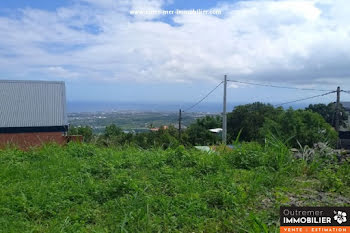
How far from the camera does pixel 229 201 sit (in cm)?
271

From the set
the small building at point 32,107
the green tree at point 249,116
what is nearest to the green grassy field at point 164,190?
the small building at point 32,107

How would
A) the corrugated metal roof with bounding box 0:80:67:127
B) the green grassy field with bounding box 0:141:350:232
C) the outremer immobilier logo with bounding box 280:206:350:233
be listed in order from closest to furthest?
the outremer immobilier logo with bounding box 280:206:350:233
the green grassy field with bounding box 0:141:350:232
the corrugated metal roof with bounding box 0:80:67:127

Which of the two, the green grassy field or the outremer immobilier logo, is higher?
the outremer immobilier logo

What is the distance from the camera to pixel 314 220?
201cm

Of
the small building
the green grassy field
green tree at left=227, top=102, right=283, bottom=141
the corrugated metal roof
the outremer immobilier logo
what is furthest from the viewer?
green tree at left=227, top=102, right=283, bottom=141

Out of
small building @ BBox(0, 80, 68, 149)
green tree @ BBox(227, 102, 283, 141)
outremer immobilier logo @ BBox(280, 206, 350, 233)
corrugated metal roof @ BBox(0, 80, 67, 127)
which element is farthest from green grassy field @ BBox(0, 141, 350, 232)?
green tree @ BBox(227, 102, 283, 141)

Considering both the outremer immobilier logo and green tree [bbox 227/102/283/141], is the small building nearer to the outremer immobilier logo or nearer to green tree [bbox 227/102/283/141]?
the outremer immobilier logo

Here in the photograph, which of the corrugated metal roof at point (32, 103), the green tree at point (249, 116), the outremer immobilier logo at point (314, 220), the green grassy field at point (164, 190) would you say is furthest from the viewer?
the green tree at point (249, 116)

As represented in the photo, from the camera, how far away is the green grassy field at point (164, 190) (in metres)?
2.41

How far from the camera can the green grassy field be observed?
241 cm

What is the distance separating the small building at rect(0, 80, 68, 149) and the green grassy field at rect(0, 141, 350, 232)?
487 inches

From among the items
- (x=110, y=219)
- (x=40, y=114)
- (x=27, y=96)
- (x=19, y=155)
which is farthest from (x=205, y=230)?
(x=27, y=96)

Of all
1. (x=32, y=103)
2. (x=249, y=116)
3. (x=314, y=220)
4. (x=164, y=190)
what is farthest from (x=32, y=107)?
(x=249, y=116)

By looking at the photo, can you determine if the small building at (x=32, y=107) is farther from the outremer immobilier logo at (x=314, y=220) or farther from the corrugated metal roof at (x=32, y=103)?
the outremer immobilier logo at (x=314, y=220)
